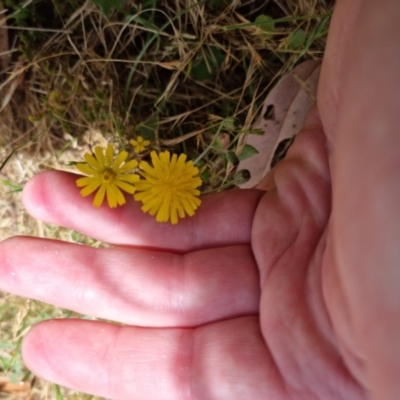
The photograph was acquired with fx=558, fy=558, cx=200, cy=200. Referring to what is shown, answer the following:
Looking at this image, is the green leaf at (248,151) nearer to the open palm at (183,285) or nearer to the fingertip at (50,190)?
the open palm at (183,285)

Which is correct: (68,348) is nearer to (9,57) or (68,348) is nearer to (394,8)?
(9,57)

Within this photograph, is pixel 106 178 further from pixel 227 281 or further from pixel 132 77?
pixel 132 77

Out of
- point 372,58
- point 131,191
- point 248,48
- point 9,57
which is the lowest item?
point 131,191

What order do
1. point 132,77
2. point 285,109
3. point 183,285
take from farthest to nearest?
point 132,77 → point 285,109 → point 183,285

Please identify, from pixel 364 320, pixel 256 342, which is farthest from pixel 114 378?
pixel 364 320

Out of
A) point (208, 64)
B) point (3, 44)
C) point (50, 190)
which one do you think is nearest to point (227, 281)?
point (50, 190)

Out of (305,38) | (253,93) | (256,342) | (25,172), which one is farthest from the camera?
(25,172)
